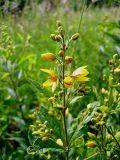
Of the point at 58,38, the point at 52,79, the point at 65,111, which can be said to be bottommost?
the point at 65,111

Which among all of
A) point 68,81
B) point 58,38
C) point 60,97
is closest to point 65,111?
point 60,97

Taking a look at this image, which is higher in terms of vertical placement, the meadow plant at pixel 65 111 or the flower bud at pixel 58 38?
the flower bud at pixel 58 38

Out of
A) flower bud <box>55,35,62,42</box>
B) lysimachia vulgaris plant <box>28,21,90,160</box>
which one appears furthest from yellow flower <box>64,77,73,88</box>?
flower bud <box>55,35,62,42</box>

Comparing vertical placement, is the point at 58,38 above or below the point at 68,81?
above

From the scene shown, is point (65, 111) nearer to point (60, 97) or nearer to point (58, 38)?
point (60, 97)

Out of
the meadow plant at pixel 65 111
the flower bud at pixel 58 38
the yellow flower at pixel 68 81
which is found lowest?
the meadow plant at pixel 65 111

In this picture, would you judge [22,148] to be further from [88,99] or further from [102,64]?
[102,64]

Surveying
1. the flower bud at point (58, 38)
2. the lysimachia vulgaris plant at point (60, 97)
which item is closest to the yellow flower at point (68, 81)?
the lysimachia vulgaris plant at point (60, 97)

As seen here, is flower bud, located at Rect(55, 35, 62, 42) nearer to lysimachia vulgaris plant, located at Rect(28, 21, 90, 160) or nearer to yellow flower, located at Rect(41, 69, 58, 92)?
lysimachia vulgaris plant, located at Rect(28, 21, 90, 160)

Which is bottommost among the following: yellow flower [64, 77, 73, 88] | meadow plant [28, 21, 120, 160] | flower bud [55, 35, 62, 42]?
meadow plant [28, 21, 120, 160]

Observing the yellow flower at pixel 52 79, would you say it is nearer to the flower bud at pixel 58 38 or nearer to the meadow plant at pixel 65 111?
the meadow plant at pixel 65 111

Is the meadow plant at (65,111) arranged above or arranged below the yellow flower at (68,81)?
below

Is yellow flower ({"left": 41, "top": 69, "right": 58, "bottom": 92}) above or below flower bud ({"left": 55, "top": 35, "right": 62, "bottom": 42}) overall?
below

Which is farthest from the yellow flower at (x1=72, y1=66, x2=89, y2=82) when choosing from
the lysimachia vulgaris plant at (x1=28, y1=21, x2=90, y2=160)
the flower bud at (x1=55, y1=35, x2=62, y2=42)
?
the flower bud at (x1=55, y1=35, x2=62, y2=42)
